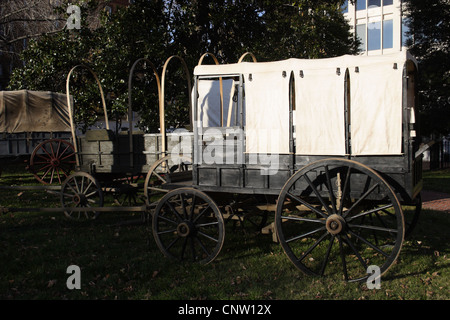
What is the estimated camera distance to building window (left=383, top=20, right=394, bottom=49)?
35719 mm

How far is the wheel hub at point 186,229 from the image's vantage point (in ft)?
18.1

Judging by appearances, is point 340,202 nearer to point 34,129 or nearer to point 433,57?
point 34,129

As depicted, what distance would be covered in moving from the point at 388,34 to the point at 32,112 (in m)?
31.4

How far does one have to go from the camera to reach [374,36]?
36.3 metres

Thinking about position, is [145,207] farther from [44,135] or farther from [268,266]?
[44,135]

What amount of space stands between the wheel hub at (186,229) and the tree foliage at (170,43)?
26.0 feet

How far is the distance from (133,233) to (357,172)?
13.3 feet

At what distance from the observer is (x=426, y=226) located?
774cm

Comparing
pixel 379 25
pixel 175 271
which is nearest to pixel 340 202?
pixel 175 271

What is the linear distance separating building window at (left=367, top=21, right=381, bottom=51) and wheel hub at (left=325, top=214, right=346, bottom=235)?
115 ft

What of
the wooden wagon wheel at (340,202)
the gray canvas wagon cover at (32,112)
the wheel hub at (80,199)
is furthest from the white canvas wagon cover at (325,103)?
the gray canvas wagon cover at (32,112)

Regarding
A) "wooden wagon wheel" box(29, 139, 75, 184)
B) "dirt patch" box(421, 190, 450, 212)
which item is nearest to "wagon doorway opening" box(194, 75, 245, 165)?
"dirt patch" box(421, 190, 450, 212)

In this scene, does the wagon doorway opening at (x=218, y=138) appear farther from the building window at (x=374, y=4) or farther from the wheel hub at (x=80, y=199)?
the building window at (x=374, y=4)
